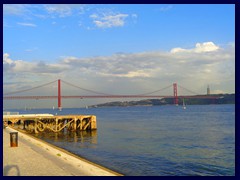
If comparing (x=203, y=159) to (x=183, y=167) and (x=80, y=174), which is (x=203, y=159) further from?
(x=80, y=174)

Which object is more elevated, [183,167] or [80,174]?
[80,174]

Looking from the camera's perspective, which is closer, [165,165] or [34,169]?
[34,169]

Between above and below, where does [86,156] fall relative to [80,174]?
below

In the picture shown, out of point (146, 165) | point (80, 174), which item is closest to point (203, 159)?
point (146, 165)

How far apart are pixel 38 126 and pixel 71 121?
4.38 metres

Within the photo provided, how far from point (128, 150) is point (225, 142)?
1076 cm

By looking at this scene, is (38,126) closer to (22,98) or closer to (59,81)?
(22,98)

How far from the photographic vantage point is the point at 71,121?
41531 mm
